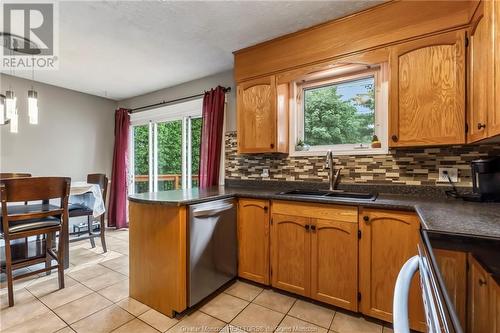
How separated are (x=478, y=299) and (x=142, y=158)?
4551 millimetres

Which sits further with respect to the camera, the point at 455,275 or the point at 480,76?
the point at 480,76

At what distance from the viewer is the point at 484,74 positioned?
4.39 ft

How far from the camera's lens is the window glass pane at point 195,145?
3.52 meters

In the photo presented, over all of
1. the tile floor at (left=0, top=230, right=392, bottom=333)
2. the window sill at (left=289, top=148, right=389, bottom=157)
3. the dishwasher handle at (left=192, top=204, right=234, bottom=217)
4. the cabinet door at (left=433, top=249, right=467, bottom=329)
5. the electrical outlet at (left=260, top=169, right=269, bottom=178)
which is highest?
the window sill at (left=289, top=148, right=389, bottom=157)

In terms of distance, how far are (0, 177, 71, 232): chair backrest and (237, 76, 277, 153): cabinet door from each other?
1.65 m

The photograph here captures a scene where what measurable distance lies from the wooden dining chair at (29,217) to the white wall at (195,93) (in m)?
1.81

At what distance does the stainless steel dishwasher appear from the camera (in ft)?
5.89

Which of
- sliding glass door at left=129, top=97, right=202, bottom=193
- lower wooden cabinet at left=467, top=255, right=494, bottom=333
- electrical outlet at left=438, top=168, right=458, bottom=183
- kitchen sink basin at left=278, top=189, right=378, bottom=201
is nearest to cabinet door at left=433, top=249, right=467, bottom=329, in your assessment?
lower wooden cabinet at left=467, top=255, right=494, bottom=333

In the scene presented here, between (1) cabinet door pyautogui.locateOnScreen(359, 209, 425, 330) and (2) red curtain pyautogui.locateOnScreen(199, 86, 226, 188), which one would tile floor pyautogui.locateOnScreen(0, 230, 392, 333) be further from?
(2) red curtain pyautogui.locateOnScreen(199, 86, 226, 188)

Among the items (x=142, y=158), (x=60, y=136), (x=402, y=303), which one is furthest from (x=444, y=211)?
(x=60, y=136)

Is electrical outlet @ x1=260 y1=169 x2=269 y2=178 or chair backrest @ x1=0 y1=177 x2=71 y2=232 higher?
electrical outlet @ x1=260 y1=169 x2=269 y2=178

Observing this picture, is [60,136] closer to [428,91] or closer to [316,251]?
[316,251]

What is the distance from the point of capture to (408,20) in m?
1.74

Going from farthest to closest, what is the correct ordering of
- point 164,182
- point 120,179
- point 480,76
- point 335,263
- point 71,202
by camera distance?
point 120,179
point 164,182
point 71,202
point 335,263
point 480,76
